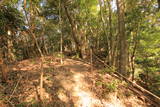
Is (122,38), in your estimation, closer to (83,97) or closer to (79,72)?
(79,72)

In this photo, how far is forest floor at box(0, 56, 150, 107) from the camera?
3514 mm

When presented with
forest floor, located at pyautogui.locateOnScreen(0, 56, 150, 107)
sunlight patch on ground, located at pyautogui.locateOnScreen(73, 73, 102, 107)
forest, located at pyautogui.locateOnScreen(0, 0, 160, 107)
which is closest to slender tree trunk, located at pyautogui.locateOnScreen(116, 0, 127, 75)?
forest, located at pyautogui.locateOnScreen(0, 0, 160, 107)

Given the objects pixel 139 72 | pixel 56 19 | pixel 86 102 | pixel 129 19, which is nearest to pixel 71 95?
pixel 86 102

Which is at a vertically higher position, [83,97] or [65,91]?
[65,91]

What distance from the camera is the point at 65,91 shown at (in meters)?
4.03

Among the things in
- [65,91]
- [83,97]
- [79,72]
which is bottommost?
[83,97]

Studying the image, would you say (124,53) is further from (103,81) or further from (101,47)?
(101,47)

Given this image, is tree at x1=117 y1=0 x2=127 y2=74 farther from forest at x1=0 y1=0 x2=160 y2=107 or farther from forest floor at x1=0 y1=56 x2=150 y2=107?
forest floor at x1=0 y1=56 x2=150 y2=107

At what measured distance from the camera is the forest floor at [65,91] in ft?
11.5

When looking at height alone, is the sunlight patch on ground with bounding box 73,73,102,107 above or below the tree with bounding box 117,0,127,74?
below

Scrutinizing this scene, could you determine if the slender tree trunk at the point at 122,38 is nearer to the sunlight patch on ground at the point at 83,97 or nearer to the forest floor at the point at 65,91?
the forest floor at the point at 65,91

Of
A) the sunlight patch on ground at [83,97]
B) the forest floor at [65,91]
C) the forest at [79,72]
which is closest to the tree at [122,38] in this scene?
the forest at [79,72]

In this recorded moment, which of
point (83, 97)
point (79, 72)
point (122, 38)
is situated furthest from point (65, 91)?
point (122, 38)

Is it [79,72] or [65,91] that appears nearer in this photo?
[65,91]
